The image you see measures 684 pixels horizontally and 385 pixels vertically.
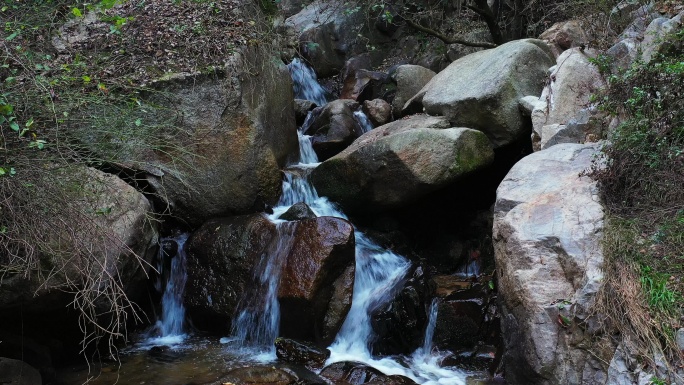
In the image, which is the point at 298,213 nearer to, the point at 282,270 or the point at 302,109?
the point at 282,270

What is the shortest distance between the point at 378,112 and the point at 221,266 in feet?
13.0

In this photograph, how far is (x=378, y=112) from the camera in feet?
31.1

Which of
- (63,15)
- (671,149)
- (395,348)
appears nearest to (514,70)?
(671,149)

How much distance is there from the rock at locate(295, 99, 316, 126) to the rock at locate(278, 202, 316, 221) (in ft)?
10.5

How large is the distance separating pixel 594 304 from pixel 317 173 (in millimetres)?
4453

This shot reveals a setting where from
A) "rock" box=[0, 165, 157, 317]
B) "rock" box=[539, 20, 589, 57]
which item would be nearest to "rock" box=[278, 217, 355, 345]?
"rock" box=[0, 165, 157, 317]

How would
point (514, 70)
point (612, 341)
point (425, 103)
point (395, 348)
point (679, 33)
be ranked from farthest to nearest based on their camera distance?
point (425, 103), point (514, 70), point (395, 348), point (679, 33), point (612, 341)

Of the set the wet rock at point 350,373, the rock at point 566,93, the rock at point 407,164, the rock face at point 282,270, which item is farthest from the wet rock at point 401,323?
the rock at point 566,93

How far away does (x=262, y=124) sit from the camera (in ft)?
25.1

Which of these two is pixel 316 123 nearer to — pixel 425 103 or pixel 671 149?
pixel 425 103

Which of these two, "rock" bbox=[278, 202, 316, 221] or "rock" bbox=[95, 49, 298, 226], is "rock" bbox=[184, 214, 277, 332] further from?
"rock" bbox=[95, 49, 298, 226]

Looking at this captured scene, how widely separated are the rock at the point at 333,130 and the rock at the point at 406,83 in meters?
0.75

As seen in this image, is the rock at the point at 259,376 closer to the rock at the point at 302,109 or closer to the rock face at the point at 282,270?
the rock face at the point at 282,270

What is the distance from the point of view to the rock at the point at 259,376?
5341mm
